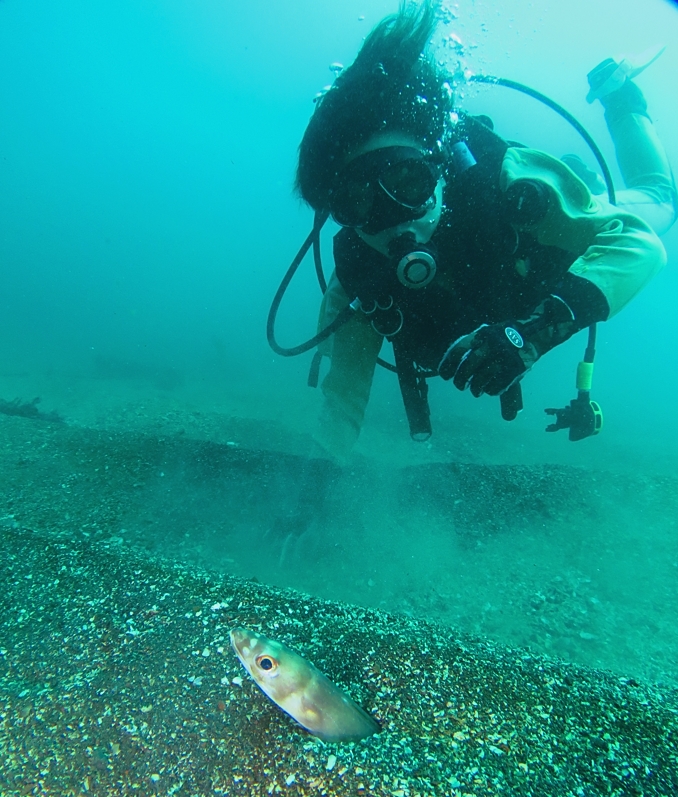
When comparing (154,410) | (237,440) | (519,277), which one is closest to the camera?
(519,277)

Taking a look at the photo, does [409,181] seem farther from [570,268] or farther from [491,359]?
[491,359]

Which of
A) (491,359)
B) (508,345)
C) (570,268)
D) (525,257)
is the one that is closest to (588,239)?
(570,268)

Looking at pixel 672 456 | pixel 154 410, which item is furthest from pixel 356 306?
pixel 672 456

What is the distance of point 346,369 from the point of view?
4.55 metres

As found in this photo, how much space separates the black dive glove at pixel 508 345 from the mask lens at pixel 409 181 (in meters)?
1.29

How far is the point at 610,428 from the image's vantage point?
703 inches

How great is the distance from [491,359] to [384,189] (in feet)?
5.63

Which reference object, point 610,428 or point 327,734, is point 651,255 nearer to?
point 327,734

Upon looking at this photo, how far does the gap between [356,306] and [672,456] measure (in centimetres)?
1334

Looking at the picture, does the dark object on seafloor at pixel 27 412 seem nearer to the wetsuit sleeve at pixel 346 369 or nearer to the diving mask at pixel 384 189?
the wetsuit sleeve at pixel 346 369

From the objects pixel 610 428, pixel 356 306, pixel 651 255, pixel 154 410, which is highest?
pixel 651 255

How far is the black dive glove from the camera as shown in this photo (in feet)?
8.43

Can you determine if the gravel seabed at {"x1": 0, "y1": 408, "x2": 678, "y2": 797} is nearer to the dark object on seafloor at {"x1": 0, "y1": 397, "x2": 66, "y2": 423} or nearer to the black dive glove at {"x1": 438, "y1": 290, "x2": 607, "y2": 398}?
the black dive glove at {"x1": 438, "y1": 290, "x2": 607, "y2": 398}

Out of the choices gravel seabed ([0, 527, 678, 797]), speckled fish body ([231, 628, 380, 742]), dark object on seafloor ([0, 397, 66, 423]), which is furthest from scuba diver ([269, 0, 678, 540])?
dark object on seafloor ([0, 397, 66, 423])
